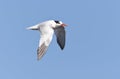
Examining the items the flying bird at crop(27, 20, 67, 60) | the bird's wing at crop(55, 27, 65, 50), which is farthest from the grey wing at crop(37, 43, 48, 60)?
the bird's wing at crop(55, 27, 65, 50)

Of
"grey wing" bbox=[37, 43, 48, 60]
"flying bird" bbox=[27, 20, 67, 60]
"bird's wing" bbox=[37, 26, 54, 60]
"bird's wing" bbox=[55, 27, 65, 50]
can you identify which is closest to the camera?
"grey wing" bbox=[37, 43, 48, 60]

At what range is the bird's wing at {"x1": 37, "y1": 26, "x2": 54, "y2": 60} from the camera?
5238cm

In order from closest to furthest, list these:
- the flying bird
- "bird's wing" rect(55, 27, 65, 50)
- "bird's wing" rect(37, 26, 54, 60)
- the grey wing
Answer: the grey wing, "bird's wing" rect(37, 26, 54, 60), the flying bird, "bird's wing" rect(55, 27, 65, 50)

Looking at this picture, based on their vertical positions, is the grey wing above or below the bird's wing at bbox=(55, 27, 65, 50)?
below

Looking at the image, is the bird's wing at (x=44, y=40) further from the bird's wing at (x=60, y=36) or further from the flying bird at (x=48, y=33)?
the bird's wing at (x=60, y=36)

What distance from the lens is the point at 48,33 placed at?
5809cm

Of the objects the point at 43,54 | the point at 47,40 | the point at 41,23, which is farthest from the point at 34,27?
the point at 43,54

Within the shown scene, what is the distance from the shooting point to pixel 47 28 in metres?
59.5

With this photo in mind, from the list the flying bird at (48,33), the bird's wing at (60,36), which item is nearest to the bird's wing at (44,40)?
the flying bird at (48,33)

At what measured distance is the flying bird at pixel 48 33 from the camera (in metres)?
53.8

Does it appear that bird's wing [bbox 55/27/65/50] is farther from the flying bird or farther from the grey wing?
the grey wing

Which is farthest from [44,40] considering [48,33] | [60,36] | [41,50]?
[60,36]

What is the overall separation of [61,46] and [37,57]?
52.9 ft

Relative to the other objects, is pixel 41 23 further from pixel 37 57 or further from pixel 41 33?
pixel 37 57
